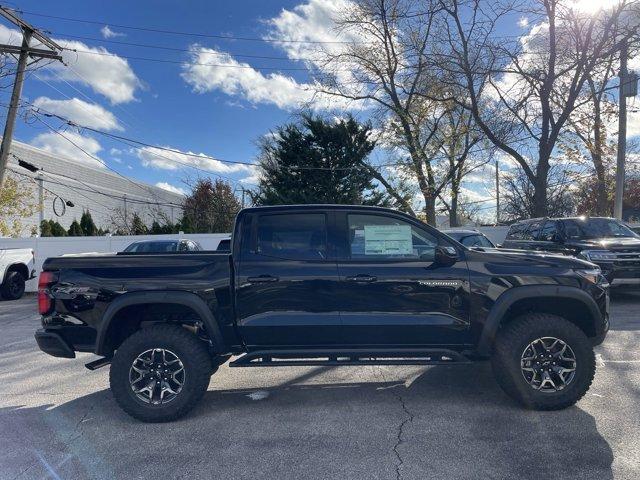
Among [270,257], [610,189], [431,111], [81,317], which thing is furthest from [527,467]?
[610,189]

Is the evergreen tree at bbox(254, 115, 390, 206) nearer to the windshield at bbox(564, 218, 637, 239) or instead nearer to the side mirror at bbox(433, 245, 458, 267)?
the windshield at bbox(564, 218, 637, 239)

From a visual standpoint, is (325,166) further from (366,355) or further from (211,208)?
(366,355)

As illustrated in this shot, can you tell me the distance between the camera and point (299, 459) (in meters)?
3.33

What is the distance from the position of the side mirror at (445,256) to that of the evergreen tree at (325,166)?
23939 mm

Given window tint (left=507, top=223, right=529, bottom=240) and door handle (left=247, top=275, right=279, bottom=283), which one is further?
window tint (left=507, top=223, right=529, bottom=240)

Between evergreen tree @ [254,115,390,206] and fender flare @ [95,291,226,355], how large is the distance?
24.1 metres

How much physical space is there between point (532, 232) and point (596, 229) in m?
1.61

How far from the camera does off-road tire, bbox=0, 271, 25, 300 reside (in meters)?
12.9

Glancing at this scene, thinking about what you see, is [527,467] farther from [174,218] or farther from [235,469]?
[174,218]

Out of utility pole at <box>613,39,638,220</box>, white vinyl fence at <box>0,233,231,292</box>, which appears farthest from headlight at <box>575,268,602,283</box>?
white vinyl fence at <box>0,233,231,292</box>

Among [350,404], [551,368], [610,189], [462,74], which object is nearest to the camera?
[551,368]

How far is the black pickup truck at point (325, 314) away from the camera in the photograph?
13.3 feet

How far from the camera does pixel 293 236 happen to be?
14.2 ft

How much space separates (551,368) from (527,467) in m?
1.21
